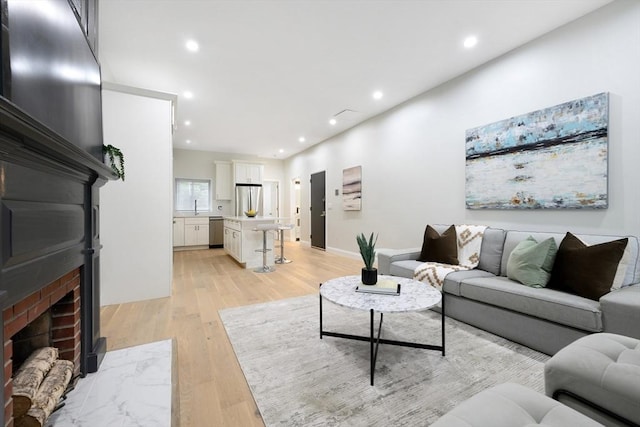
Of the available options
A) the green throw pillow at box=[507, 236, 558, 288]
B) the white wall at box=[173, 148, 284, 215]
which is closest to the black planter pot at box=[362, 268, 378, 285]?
the green throw pillow at box=[507, 236, 558, 288]

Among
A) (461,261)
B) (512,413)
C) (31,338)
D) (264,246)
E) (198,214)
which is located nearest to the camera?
(512,413)

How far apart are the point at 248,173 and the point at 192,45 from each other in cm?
502

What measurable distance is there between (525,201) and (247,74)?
Result: 11.7 feet

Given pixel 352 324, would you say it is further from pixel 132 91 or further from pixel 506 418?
pixel 132 91

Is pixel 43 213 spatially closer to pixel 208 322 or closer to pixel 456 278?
pixel 208 322

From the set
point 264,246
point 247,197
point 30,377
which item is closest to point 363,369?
point 30,377

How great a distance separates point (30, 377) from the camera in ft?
3.77

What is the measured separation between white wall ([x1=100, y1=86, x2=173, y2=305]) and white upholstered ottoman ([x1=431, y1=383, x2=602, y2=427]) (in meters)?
3.31

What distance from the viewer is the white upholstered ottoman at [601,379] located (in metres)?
0.99

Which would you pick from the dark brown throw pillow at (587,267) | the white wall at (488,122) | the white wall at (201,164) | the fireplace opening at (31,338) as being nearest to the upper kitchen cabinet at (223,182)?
the white wall at (201,164)

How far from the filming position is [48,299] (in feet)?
4.07

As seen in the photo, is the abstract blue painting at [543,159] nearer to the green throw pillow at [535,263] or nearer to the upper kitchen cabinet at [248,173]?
the green throw pillow at [535,263]

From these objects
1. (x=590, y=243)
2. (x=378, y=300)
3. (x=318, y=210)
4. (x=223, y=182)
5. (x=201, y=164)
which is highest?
(x=201, y=164)

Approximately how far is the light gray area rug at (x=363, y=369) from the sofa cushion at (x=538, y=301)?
11.6 inches
